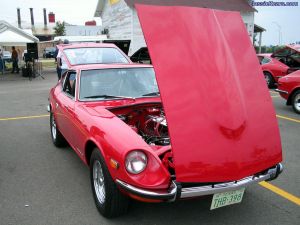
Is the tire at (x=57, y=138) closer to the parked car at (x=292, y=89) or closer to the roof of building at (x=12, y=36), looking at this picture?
the parked car at (x=292, y=89)

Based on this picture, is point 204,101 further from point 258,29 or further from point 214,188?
point 258,29

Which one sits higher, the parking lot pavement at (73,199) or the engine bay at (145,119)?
the engine bay at (145,119)

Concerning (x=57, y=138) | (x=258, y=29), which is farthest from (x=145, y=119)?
(x=258, y=29)

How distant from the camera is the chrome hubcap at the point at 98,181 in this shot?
3.44 meters

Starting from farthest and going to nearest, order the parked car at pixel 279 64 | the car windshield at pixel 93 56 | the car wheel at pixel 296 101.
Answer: the parked car at pixel 279 64
the car windshield at pixel 93 56
the car wheel at pixel 296 101

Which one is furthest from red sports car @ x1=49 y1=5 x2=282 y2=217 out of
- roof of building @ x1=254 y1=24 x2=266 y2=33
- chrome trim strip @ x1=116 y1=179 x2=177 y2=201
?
roof of building @ x1=254 y1=24 x2=266 y2=33

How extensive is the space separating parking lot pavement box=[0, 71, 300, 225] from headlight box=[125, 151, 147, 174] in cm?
71

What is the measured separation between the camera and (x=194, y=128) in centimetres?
300

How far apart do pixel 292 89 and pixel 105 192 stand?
22.6 ft

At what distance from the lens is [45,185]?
13.8 ft

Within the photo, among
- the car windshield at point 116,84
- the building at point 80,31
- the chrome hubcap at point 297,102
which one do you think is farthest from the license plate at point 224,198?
the building at point 80,31

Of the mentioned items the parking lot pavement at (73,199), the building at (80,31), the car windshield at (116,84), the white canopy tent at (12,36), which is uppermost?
the building at (80,31)

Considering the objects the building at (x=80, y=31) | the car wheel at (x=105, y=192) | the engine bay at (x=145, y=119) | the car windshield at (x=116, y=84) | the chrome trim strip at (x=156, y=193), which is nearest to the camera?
the chrome trim strip at (x=156, y=193)

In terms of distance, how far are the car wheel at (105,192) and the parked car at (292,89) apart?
661 cm
